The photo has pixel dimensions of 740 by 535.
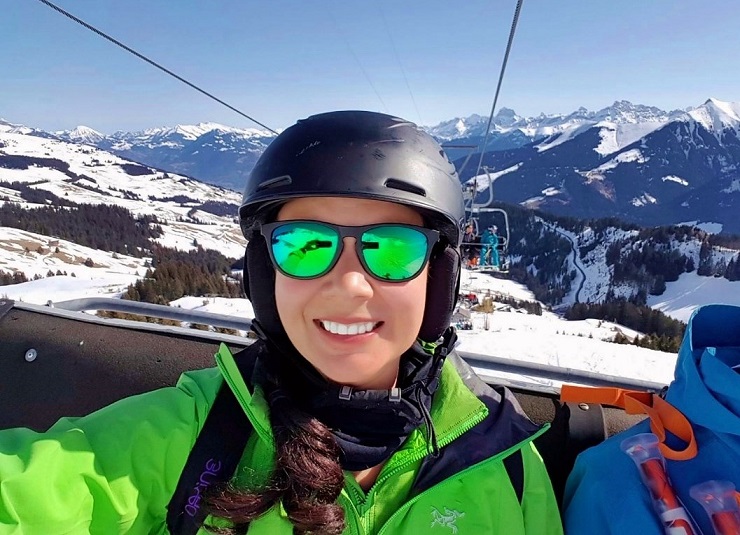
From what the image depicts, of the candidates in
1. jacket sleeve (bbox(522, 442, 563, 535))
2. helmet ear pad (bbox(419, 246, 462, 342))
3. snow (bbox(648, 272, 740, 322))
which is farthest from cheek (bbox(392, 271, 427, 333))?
snow (bbox(648, 272, 740, 322))

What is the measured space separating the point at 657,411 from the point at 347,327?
1065mm

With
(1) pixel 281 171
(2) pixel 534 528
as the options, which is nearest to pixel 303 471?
(2) pixel 534 528

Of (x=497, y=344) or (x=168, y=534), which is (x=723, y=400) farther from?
(x=497, y=344)

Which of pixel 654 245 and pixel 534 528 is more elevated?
pixel 534 528

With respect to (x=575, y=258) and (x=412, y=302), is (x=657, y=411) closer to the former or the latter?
(x=412, y=302)

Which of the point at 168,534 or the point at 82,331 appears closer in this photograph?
the point at 168,534

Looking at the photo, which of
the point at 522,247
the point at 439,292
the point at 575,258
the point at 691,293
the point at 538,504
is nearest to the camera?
the point at 538,504

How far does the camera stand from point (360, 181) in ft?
4.84

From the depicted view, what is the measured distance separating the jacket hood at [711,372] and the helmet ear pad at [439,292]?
764 mm

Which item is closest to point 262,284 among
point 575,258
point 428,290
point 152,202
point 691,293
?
point 428,290

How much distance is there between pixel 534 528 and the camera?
4.82 ft

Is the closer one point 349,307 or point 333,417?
point 349,307

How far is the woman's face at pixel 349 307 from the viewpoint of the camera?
140 cm

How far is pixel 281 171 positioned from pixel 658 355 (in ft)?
22.9
